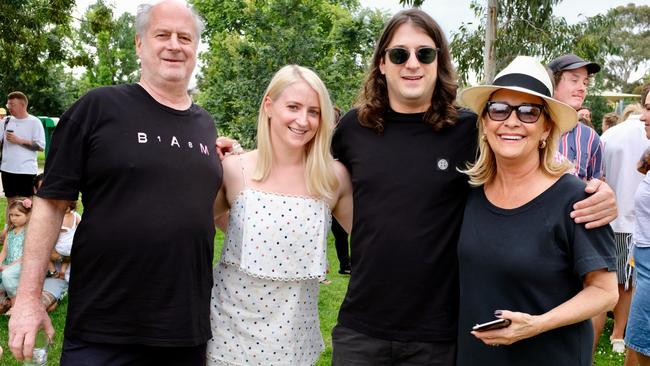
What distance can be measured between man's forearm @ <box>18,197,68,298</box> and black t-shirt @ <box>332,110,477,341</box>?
4.66 ft

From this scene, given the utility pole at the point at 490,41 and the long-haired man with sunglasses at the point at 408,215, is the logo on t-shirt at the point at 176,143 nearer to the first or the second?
the long-haired man with sunglasses at the point at 408,215

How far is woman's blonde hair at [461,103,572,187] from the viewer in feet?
8.61

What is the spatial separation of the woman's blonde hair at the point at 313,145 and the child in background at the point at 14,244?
418 cm

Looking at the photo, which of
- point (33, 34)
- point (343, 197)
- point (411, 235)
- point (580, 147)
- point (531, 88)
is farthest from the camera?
point (33, 34)

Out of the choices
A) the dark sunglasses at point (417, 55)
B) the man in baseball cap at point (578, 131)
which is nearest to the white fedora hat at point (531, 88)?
the dark sunglasses at point (417, 55)

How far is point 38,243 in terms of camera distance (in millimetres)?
2693

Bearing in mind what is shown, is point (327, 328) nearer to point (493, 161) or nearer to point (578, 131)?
point (578, 131)

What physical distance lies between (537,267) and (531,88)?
30.1 inches

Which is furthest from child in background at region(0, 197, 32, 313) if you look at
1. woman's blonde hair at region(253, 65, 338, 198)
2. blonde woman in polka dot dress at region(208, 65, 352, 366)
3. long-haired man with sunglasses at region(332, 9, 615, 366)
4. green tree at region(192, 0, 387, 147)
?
green tree at region(192, 0, 387, 147)

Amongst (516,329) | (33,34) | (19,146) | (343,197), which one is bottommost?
(516,329)

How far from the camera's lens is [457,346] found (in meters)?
2.87

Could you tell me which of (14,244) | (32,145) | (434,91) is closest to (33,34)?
(32,145)

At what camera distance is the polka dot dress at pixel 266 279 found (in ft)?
9.86

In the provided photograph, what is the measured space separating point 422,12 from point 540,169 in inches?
43.5
